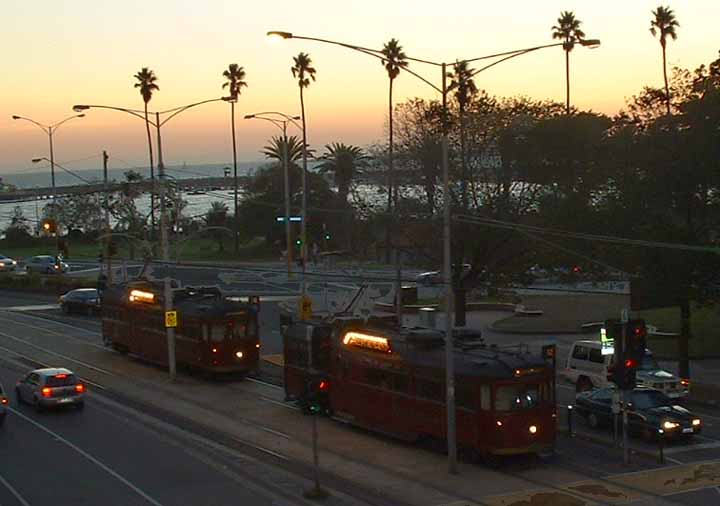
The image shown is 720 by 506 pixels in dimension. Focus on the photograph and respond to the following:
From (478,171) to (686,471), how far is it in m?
26.2

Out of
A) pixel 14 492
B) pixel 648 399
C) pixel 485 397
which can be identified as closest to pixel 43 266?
pixel 14 492

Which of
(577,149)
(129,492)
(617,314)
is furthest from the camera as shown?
(617,314)

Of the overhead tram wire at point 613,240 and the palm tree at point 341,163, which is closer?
the overhead tram wire at point 613,240

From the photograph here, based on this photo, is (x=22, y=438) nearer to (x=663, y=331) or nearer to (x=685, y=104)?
(x=685, y=104)

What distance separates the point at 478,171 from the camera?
1889 inches

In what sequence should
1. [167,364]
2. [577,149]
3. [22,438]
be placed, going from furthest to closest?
[577,149], [167,364], [22,438]

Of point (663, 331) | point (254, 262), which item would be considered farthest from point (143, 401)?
point (254, 262)

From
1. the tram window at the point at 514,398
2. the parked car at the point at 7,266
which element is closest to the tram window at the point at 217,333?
the tram window at the point at 514,398

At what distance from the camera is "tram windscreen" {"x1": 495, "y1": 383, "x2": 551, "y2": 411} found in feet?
80.4

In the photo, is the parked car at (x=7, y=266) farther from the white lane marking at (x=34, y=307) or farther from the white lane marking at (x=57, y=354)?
the white lane marking at (x=57, y=354)

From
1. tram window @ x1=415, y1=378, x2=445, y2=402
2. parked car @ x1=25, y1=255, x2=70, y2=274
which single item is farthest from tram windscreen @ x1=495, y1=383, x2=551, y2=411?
parked car @ x1=25, y1=255, x2=70, y2=274

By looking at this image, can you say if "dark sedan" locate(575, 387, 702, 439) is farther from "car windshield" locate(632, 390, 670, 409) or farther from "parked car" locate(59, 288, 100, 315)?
"parked car" locate(59, 288, 100, 315)

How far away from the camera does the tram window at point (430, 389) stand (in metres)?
26.0

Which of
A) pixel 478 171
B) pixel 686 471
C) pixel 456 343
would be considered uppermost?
pixel 478 171
